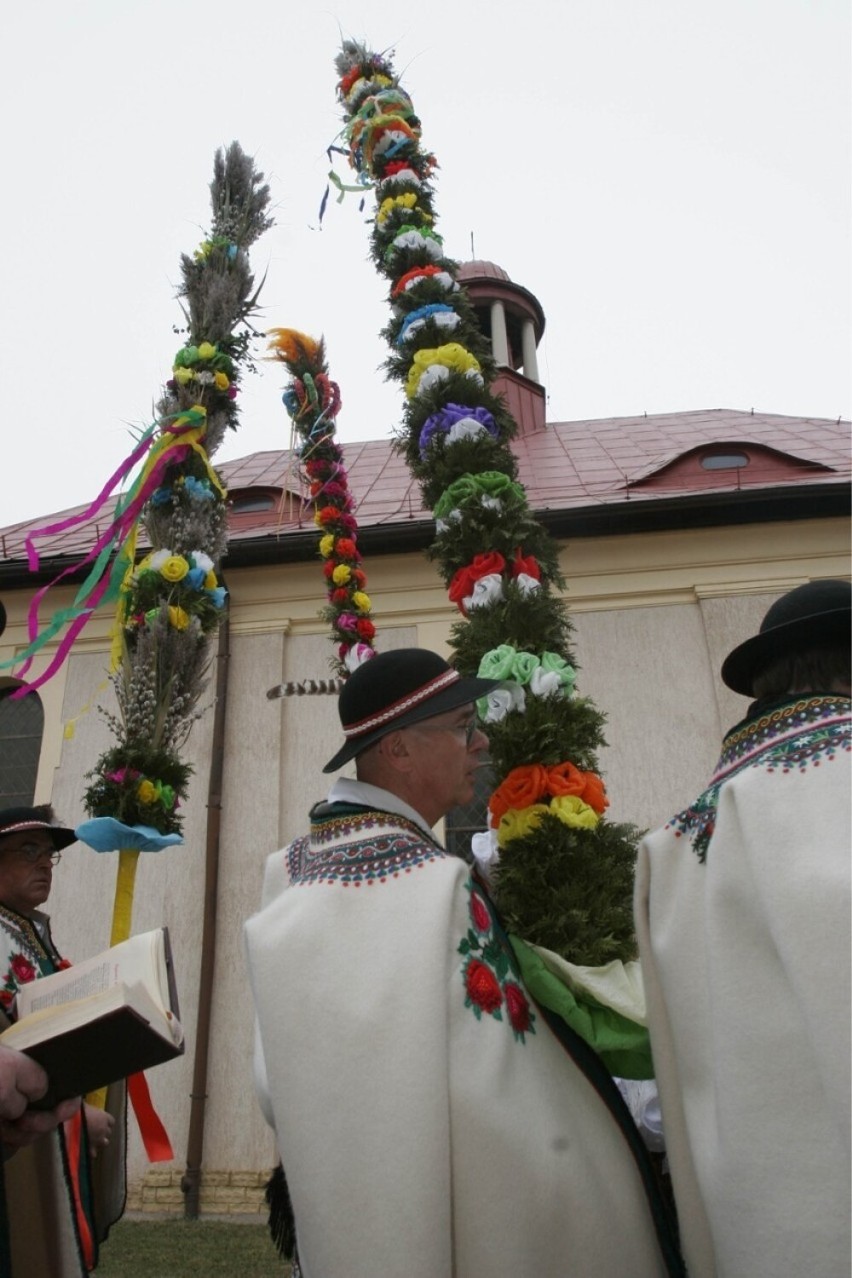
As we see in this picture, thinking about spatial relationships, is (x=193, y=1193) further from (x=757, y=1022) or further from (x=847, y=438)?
(x=847, y=438)

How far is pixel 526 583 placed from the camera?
10.7ft

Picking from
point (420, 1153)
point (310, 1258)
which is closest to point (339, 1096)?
point (420, 1153)

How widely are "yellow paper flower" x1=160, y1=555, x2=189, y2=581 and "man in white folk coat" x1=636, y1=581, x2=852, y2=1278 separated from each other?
2.83 metres

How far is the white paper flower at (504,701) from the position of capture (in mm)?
2898

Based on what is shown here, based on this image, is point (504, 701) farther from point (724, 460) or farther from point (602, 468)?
point (602, 468)

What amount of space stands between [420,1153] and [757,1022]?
0.71 metres

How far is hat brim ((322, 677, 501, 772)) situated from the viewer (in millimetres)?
2439

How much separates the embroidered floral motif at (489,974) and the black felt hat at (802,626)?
0.85 meters

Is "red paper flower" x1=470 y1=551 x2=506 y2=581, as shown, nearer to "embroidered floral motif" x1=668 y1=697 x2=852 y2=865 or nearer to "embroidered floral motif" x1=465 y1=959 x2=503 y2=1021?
"embroidered floral motif" x1=668 y1=697 x2=852 y2=865

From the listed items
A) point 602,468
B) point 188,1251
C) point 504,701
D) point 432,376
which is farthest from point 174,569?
point 602,468

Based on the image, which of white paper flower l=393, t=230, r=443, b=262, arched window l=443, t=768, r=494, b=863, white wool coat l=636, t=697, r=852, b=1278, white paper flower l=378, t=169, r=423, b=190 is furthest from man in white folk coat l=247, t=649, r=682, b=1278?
arched window l=443, t=768, r=494, b=863

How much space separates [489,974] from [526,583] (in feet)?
5.02

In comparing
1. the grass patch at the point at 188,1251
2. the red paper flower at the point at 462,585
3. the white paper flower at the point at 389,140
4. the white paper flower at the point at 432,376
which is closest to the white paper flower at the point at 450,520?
the red paper flower at the point at 462,585

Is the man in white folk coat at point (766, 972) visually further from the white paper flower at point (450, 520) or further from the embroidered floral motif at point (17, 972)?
the embroidered floral motif at point (17, 972)
